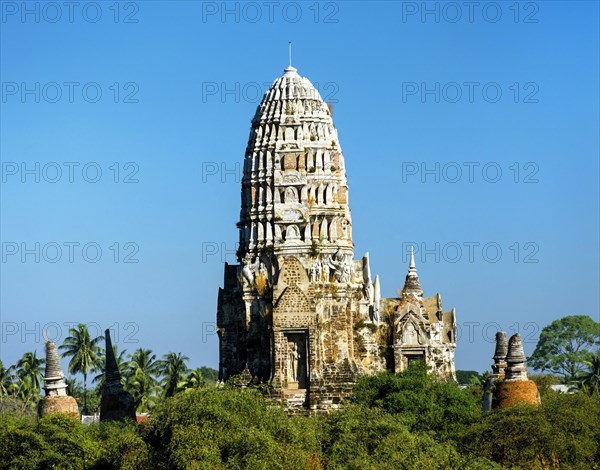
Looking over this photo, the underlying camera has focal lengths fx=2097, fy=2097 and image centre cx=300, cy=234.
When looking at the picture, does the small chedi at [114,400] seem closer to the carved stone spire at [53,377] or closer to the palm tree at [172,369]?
the carved stone spire at [53,377]

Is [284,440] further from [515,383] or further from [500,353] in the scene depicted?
[500,353]

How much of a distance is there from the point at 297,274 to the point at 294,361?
12.8 ft

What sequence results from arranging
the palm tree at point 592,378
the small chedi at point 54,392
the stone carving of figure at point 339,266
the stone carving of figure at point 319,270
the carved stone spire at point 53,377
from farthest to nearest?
the palm tree at point 592,378
the stone carving of figure at point 339,266
the stone carving of figure at point 319,270
the carved stone spire at point 53,377
the small chedi at point 54,392

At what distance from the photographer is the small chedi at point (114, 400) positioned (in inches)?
3620

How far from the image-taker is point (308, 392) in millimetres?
93125

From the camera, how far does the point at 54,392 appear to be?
289 feet

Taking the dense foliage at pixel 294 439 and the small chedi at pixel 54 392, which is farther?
the small chedi at pixel 54 392

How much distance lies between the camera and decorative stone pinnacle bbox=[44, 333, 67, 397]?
289ft

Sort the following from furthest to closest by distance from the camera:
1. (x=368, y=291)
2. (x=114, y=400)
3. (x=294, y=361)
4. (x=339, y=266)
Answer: (x=368, y=291)
(x=339, y=266)
(x=294, y=361)
(x=114, y=400)

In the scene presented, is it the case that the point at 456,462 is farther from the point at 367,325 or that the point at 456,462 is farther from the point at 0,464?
the point at 367,325

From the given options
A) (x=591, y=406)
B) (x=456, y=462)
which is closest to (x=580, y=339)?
(x=591, y=406)

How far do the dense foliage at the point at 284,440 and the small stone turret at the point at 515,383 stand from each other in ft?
7.44

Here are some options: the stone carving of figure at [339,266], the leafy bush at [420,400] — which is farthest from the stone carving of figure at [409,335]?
the stone carving of figure at [339,266]

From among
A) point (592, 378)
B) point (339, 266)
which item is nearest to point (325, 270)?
point (339, 266)
